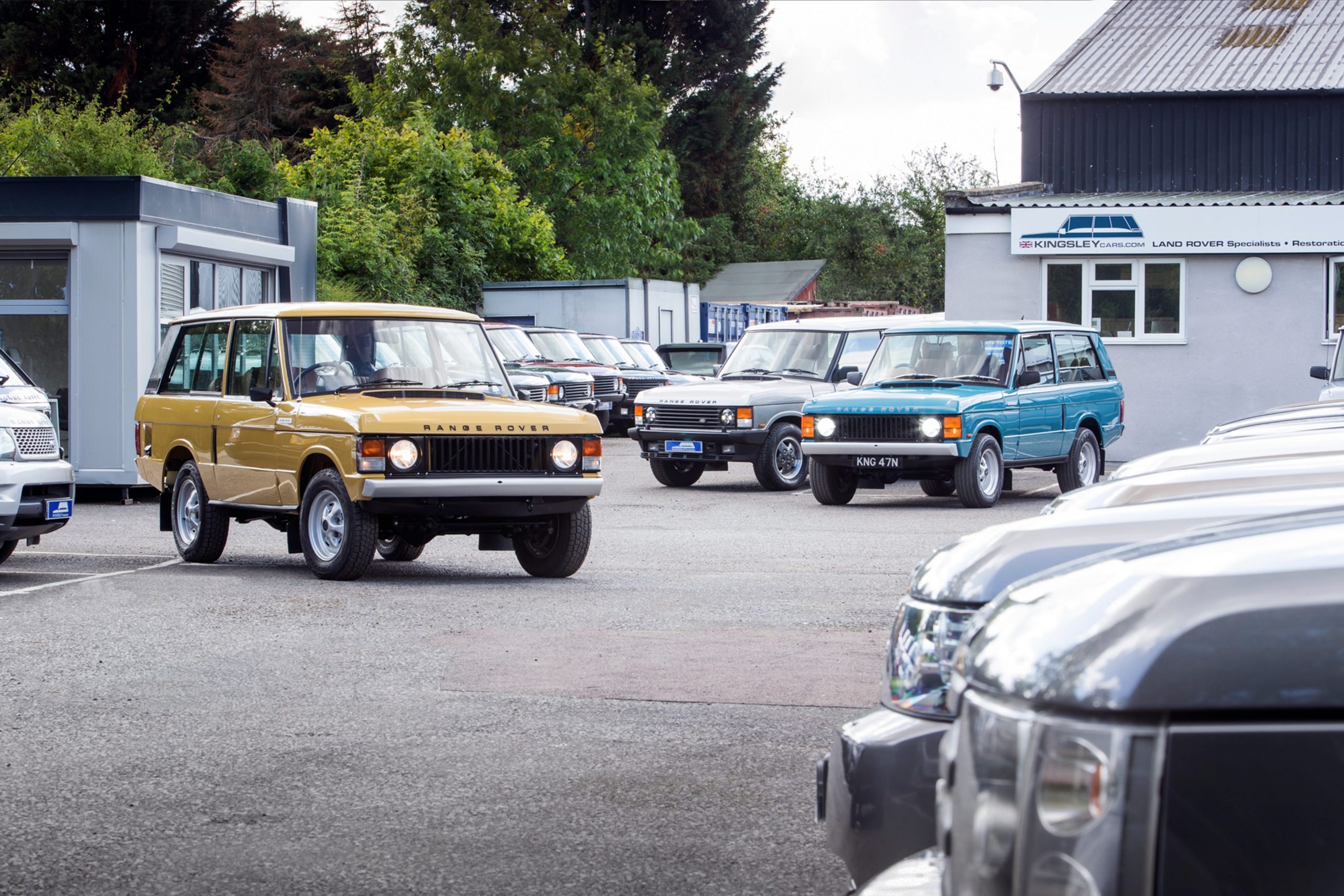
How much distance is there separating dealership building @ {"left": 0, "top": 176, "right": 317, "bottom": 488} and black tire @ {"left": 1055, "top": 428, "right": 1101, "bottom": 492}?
9.70m

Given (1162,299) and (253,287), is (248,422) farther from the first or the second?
(1162,299)

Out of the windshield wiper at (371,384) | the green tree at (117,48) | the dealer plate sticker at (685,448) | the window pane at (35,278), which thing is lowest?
the dealer plate sticker at (685,448)

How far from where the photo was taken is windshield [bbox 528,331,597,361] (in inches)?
1199

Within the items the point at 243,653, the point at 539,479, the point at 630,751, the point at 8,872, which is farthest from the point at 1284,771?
the point at 539,479

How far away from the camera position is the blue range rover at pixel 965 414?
16734 millimetres

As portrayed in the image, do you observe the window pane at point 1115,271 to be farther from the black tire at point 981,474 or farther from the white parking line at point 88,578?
the white parking line at point 88,578

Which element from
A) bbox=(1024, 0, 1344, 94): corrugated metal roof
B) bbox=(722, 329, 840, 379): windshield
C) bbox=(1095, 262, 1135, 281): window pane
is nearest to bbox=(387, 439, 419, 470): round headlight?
bbox=(722, 329, 840, 379): windshield

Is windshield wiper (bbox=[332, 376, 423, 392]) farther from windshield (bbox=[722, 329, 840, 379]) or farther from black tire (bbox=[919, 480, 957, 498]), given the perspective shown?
windshield (bbox=[722, 329, 840, 379])

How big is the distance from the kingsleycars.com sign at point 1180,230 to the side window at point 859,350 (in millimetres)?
5053

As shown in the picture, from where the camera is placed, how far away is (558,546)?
11.4 m

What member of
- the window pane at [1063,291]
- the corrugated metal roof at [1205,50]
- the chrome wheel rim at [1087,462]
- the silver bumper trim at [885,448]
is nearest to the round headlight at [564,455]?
the silver bumper trim at [885,448]

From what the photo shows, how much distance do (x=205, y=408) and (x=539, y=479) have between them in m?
2.90

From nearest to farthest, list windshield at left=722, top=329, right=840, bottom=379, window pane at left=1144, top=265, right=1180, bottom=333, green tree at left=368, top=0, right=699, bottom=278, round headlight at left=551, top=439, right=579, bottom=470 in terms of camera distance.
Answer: round headlight at left=551, top=439, right=579, bottom=470 → windshield at left=722, top=329, right=840, bottom=379 → window pane at left=1144, top=265, right=1180, bottom=333 → green tree at left=368, top=0, right=699, bottom=278

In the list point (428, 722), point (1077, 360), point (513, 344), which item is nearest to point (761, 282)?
point (513, 344)
